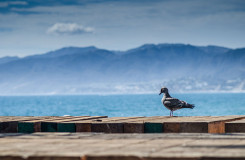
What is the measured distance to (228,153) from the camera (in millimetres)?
4375

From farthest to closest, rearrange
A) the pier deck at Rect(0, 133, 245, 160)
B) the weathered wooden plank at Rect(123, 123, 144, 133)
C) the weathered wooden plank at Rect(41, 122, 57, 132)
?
the weathered wooden plank at Rect(41, 122, 57, 132), the weathered wooden plank at Rect(123, 123, 144, 133), the pier deck at Rect(0, 133, 245, 160)

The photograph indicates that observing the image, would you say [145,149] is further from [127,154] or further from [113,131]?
[113,131]

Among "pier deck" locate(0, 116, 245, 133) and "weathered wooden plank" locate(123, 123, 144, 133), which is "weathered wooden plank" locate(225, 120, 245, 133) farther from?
"weathered wooden plank" locate(123, 123, 144, 133)

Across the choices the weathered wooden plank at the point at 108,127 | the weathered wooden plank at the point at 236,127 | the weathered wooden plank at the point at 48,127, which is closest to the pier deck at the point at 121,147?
the weathered wooden plank at the point at 108,127

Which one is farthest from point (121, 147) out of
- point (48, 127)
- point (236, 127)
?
point (48, 127)

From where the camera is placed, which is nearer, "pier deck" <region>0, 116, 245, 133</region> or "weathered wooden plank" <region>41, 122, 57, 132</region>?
"pier deck" <region>0, 116, 245, 133</region>

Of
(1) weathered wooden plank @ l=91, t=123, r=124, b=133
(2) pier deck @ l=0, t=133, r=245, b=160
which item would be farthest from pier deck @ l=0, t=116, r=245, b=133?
(2) pier deck @ l=0, t=133, r=245, b=160

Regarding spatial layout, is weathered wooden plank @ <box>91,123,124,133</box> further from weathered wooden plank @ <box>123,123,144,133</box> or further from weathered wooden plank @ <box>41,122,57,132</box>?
weathered wooden plank @ <box>41,122,57,132</box>

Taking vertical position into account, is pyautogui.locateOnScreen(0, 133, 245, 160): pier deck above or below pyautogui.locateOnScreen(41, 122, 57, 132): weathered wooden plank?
below

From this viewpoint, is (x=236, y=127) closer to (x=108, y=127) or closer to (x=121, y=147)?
(x=108, y=127)

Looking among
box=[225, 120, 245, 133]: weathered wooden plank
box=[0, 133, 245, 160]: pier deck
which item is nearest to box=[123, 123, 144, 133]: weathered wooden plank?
box=[225, 120, 245, 133]: weathered wooden plank

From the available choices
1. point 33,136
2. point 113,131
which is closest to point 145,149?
point 33,136

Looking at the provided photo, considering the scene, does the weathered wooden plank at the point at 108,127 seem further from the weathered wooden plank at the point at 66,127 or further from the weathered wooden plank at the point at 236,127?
the weathered wooden plank at the point at 236,127

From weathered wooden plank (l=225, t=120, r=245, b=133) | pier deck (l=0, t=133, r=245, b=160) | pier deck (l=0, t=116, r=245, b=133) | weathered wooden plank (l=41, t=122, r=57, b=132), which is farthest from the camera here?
weathered wooden plank (l=41, t=122, r=57, b=132)
